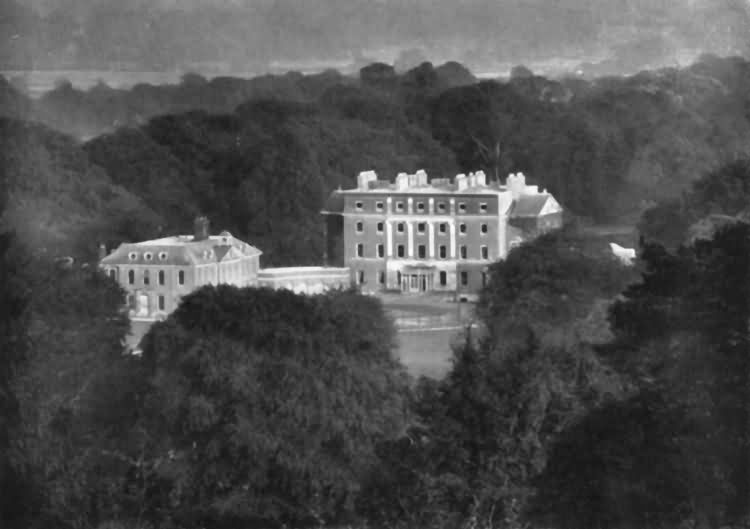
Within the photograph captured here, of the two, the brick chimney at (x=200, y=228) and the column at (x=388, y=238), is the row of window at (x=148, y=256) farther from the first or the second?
the column at (x=388, y=238)

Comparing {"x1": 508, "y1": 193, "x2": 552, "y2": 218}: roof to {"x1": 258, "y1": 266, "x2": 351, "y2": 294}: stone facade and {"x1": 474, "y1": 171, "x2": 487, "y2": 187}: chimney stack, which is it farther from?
{"x1": 258, "y1": 266, "x2": 351, "y2": 294}: stone facade

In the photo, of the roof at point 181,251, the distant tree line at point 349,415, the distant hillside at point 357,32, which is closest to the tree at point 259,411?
the distant tree line at point 349,415

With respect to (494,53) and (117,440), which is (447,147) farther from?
(117,440)

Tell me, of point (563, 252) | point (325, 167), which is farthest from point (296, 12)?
point (563, 252)

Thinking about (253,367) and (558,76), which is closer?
Answer: (253,367)

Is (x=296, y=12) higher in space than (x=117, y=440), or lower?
higher

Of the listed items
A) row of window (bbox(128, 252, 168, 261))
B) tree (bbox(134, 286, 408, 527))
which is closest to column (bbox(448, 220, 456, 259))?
tree (bbox(134, 286, 408, 527))
